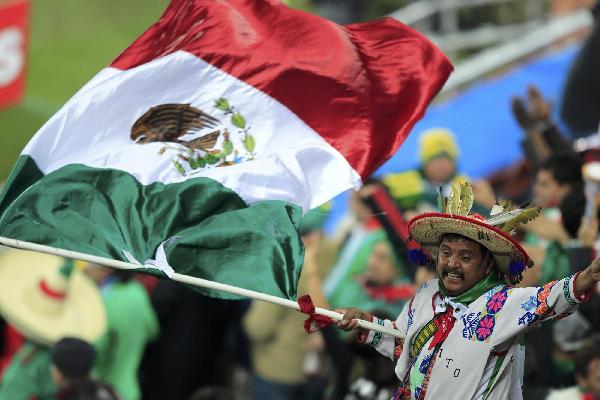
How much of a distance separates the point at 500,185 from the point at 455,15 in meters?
4.92

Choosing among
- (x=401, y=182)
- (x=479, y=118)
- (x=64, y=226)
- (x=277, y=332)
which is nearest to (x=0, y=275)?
(x=277, y=332)

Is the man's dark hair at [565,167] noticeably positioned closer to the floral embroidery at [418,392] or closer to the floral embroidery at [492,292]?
the floral embroidery at [492,292]

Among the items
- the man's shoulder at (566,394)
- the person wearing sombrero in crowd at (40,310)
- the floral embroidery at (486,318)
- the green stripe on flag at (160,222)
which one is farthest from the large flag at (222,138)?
the person wearing sombrero in crowd at (40,310)

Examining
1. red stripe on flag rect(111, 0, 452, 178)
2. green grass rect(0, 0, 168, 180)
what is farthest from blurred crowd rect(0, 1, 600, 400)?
green grass rect(0, 0, 168, 180)

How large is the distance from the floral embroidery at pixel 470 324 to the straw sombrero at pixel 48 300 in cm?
448

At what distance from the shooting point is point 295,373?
39.4 feet

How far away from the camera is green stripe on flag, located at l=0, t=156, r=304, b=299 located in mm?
8320

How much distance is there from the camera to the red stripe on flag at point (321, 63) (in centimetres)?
899

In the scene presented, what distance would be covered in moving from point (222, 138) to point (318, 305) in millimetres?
2005

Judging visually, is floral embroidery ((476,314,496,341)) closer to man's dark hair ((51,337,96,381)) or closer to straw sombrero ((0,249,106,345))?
man's dark hair ((51,337,96,381))

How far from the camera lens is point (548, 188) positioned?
10430 millimetres

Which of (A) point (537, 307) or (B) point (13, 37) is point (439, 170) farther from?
(A) point (537, 307)

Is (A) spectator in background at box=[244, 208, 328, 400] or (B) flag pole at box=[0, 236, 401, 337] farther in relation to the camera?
(A) spectator in background at box=[244, 208, 328, 400]

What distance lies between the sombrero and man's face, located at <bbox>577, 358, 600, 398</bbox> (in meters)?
1.73
